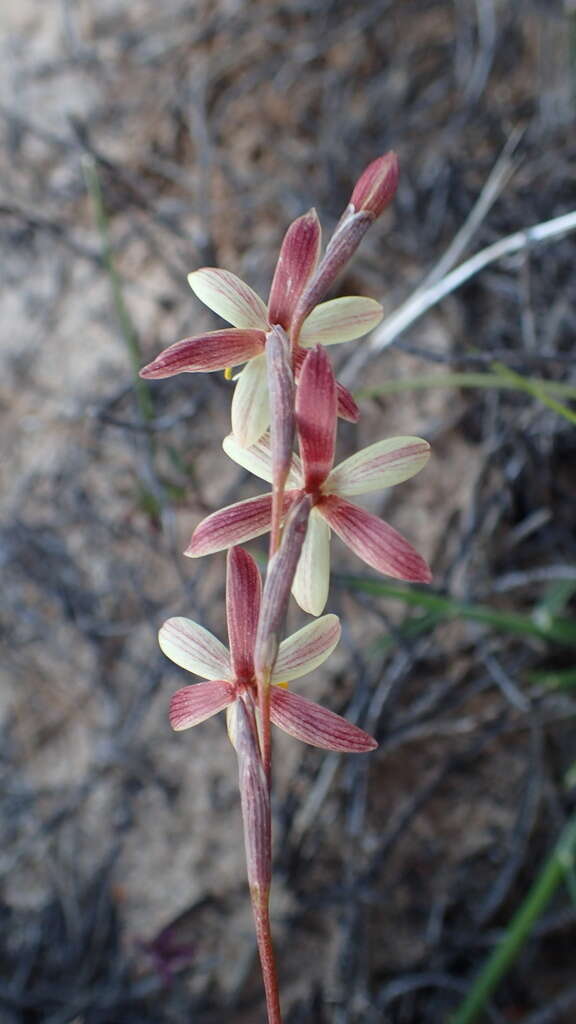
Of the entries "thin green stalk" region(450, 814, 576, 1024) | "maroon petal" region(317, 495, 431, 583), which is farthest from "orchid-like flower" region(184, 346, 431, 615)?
"thin green stalk" region(450, 814, 576, 1024)

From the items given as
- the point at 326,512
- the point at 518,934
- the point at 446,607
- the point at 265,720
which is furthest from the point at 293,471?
the point at 518,934

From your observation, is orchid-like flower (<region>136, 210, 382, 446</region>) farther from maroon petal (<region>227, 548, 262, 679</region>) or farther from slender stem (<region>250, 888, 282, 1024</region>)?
slender stem (<region>250, 888, 282, 1024</region>)

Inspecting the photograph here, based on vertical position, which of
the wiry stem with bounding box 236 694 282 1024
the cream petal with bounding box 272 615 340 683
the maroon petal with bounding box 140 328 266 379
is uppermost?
the maroon petal with bounding box 140 328 266 379

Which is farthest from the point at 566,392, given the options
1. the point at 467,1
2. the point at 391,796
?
the point at 467,1

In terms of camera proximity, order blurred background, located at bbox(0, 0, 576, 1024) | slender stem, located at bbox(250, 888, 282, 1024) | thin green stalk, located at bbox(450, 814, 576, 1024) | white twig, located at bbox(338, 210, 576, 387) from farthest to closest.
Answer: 1. blurred background, located at bbox(0, 0, 576, 1024)
2. thin green stalk, located at bbox(450, 814, 576, 1024)
3. white twig, located at bbox(338, 210, 576, 387)
4. slender stem, located at bbox(250, 888, 282, 1024)

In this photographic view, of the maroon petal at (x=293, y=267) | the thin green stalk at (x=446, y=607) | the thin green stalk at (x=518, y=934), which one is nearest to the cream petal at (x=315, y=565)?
the maroon petal at (x=293, y=267)

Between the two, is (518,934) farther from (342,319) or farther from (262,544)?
(342,319)
